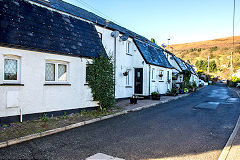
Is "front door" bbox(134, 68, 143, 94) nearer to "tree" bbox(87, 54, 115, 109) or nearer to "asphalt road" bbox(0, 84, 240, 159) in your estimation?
"tree" bbox(87, 54, 115, 109)

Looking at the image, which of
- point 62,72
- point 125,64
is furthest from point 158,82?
point 62,72

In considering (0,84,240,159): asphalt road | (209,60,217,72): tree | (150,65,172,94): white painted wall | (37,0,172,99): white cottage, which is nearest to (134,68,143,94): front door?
(37,0,172,99): white cottage

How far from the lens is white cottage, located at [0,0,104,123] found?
7.36m

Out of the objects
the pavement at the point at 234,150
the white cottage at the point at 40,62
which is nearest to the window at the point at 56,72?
the white cottage at the point at 40,62

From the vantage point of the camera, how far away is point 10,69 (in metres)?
7.52

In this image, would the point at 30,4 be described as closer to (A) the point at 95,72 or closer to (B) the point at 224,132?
(A) the point at 95,72

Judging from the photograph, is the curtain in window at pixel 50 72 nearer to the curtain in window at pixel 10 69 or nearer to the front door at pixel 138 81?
the curtain in window at pixel 10 69

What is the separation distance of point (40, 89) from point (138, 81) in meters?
11.0

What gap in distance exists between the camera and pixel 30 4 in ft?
29.9

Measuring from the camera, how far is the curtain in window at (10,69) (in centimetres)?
741

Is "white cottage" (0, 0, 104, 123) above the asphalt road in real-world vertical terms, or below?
above

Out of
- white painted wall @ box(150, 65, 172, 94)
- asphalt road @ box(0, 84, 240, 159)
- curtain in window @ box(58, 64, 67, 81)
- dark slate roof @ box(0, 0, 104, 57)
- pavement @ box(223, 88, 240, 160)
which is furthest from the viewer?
white painted wall @ box(150, 65, 172, 94)

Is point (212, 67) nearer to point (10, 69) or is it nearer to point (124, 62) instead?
point (124, 62)

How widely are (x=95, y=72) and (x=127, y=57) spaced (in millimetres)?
7592
